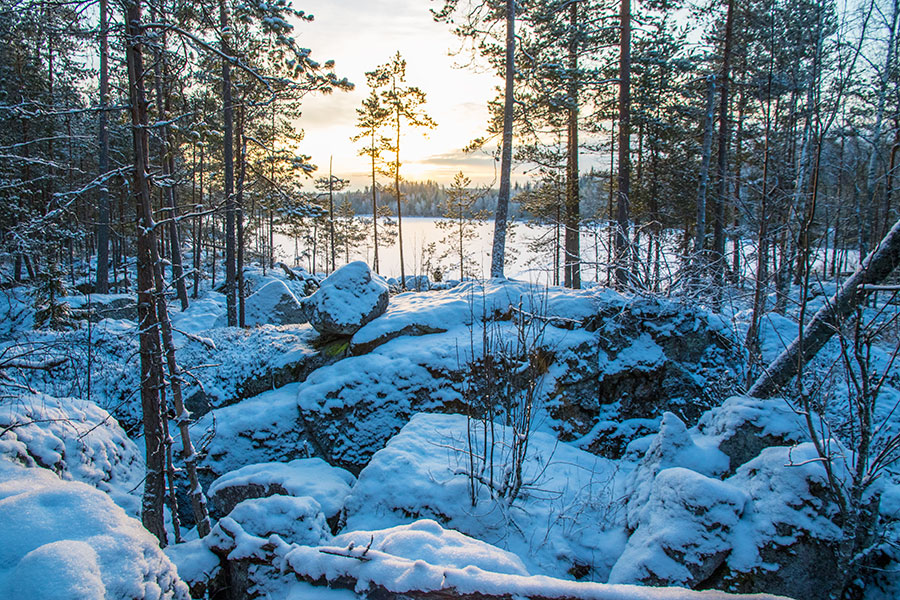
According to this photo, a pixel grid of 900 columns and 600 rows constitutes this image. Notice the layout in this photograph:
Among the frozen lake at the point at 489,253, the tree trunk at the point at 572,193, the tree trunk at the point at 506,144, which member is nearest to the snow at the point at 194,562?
the frozen lake at the point at 489,253

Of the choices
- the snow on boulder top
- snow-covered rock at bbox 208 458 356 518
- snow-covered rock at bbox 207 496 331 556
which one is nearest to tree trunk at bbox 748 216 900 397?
snow-covered rock at bbox 207 496 331 556

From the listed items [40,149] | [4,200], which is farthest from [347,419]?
[40,149]

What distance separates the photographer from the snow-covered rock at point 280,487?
4.73 metres

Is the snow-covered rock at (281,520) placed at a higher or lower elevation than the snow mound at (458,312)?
lower

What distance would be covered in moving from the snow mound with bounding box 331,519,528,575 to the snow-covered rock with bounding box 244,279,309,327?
13.1 m

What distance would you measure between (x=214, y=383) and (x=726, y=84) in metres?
16.3

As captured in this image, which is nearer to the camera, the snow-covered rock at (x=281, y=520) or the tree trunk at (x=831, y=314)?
the snow-covered rock at (x=281, y=520)

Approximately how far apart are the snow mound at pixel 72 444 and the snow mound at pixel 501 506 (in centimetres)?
289

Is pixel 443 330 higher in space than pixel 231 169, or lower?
lower

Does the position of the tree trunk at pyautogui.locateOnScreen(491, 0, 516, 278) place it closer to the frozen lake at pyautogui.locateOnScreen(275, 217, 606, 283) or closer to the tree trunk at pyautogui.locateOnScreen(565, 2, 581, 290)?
the frozen lake at pyautogui.locateOnScreen(275, 217, 606, 283)

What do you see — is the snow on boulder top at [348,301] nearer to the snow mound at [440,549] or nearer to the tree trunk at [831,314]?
the snow mound at [440,549]

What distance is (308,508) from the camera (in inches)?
134

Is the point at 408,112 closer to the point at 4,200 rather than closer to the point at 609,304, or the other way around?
the point at 4,200

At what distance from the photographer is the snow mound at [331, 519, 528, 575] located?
98.4 inches
